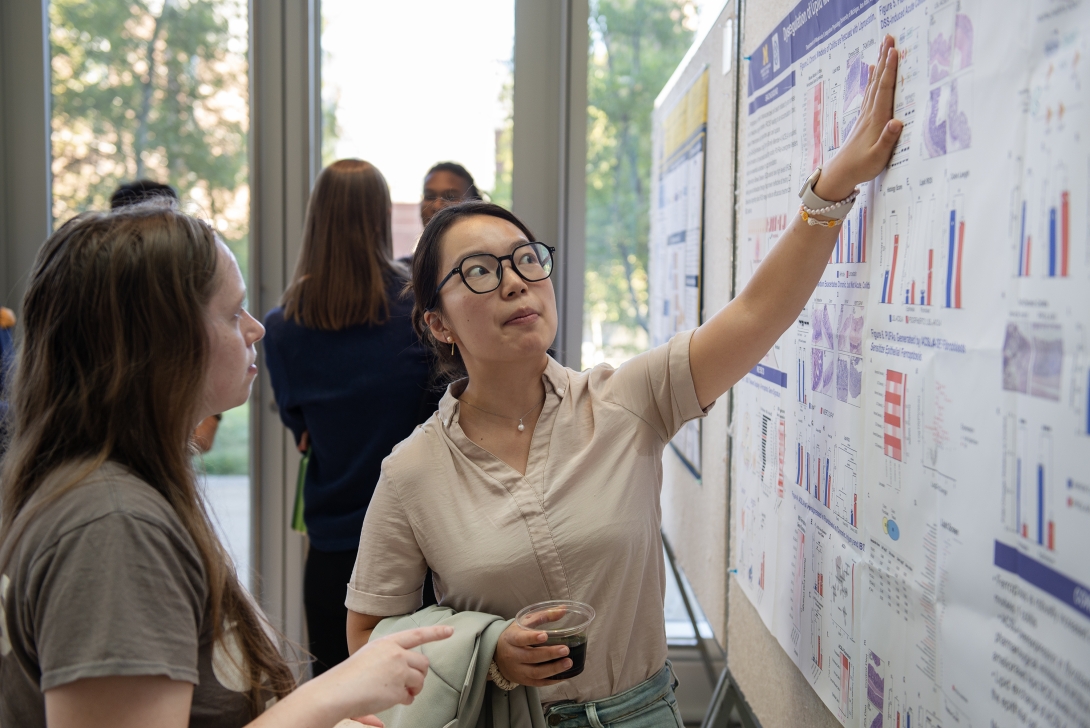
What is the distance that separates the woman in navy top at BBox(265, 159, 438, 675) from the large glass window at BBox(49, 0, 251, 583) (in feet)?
3.37

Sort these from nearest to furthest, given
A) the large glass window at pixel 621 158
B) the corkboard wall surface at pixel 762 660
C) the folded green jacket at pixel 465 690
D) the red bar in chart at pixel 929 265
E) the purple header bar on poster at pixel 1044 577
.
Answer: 1. the purple header bar on poster at pixel 1044 577
2. the red bar in chart at pixel 929 265
3. the folded green jacket at pixel 465 690
4. the corkboard wall surface at pixel 762 660
5. the large glass window at pixel 621 158

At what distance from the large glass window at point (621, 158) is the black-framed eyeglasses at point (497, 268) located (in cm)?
158

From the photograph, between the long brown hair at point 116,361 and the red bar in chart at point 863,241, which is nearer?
the long brown hair at point 116,361

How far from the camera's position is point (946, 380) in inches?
33.0

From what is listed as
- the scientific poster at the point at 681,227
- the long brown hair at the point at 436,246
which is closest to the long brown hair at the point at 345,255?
the long brown hair at the point at 436,246

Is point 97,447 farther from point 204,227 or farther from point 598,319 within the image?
point 598,319

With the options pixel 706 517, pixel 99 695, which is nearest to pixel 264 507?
pixel 706 517

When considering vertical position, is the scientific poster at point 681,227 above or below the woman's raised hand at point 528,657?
above

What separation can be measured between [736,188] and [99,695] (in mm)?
1444

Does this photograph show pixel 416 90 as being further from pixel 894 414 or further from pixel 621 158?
pixel 894 414

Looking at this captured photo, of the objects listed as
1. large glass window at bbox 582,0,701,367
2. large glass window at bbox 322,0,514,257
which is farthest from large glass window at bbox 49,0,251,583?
large glass window at bbox 582,0,701,367

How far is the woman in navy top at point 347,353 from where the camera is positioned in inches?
78.2

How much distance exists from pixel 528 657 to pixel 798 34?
1.03 m

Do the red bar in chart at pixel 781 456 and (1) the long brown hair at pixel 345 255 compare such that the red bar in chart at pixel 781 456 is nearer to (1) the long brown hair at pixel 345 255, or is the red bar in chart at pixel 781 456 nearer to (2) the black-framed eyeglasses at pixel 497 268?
(2) the black-framed eyeglasses at pixel 497 268
